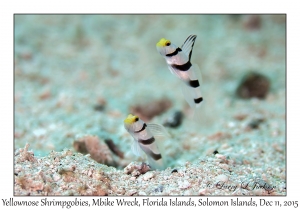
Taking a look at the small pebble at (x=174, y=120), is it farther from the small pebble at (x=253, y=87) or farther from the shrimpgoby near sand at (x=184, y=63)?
the shrimpgoby near sand at (x=184, y=63)

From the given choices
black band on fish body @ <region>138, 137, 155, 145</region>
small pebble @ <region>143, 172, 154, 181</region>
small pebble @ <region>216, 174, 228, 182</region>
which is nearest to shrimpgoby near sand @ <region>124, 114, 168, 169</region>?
black band on fish body @ <region>138, 137, 155, 145</region>

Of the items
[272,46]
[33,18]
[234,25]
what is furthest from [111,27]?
[272,46]

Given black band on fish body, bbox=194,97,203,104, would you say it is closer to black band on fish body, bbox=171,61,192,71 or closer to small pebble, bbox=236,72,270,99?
black band on fish body, bbox=171,61,192,71

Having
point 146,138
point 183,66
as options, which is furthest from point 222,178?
point 183,66
